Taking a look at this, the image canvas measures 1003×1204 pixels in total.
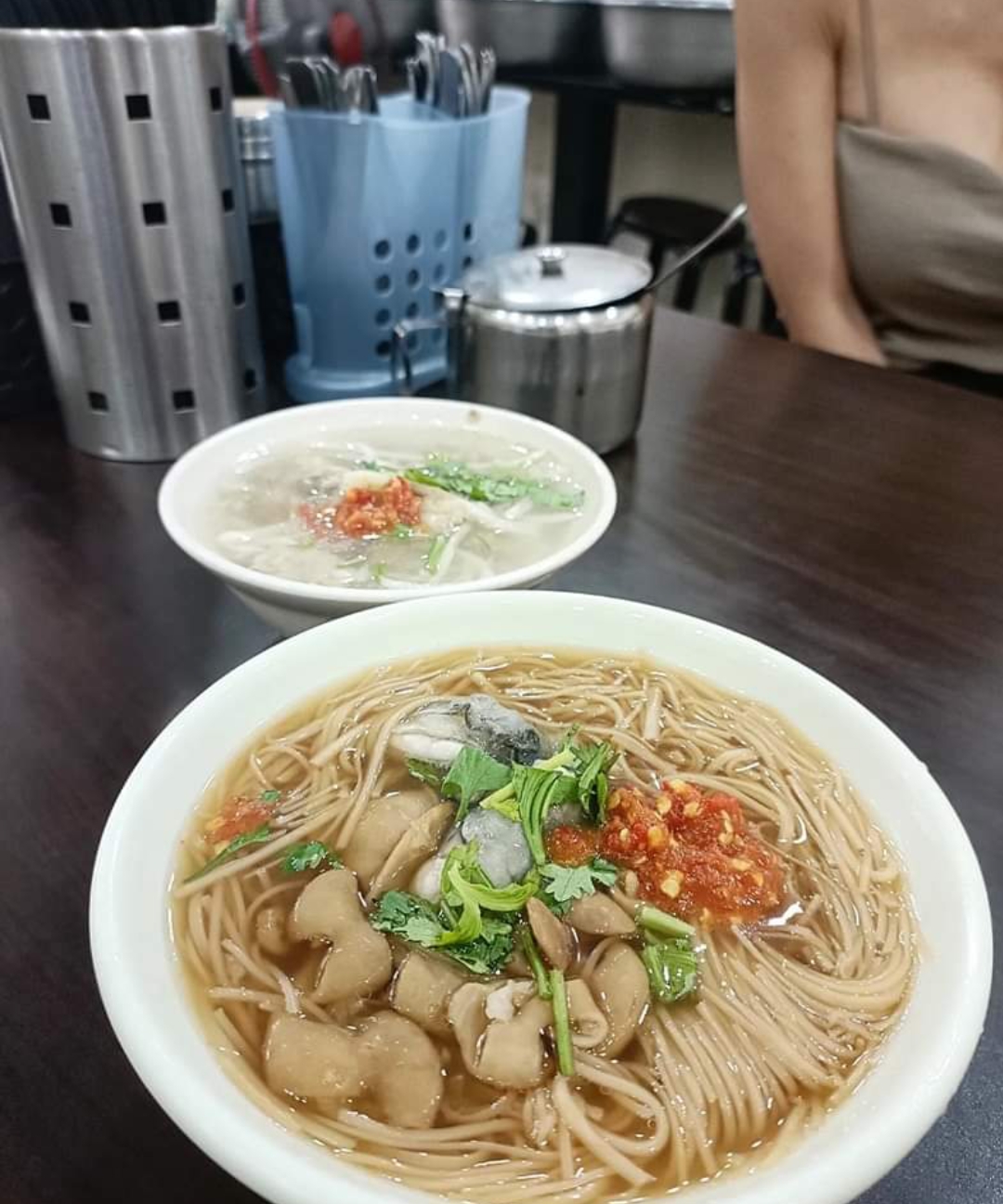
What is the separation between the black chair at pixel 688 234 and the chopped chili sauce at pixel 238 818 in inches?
172

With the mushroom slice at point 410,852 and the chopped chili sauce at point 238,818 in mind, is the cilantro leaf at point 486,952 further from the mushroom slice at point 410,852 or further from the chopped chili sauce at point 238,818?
the chopped chili sauce at point 238,818

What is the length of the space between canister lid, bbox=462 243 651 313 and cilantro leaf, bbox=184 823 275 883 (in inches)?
48.5

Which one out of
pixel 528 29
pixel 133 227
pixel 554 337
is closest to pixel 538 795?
pixel 554 337

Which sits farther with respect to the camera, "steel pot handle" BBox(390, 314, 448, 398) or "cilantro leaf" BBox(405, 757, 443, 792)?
"steel pot handle" BBox(390, 314, 448, 398)

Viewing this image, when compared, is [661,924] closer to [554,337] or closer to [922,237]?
[554,337]

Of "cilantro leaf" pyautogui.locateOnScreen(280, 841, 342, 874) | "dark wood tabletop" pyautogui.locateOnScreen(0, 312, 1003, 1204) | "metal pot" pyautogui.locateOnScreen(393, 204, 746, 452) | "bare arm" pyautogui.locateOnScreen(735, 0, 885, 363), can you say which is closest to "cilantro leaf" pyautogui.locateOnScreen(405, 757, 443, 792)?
"cilantro leaf" pyautogui.locateOnScreen(280, 841, 342, 874)

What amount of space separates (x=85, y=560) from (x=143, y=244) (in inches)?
24.5

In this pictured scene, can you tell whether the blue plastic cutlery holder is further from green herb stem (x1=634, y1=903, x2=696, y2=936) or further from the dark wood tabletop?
green herb stem (x1=634, y1=903, x2=696, y2=936)

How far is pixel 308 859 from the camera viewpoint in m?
0.98

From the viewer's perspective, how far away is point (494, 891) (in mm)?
891

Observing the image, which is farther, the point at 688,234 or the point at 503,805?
the point at 688,234

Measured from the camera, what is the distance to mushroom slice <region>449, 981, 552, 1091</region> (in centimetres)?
80

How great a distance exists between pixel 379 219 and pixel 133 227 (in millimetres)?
Result: 539

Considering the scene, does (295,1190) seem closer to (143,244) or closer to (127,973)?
(127,973)
